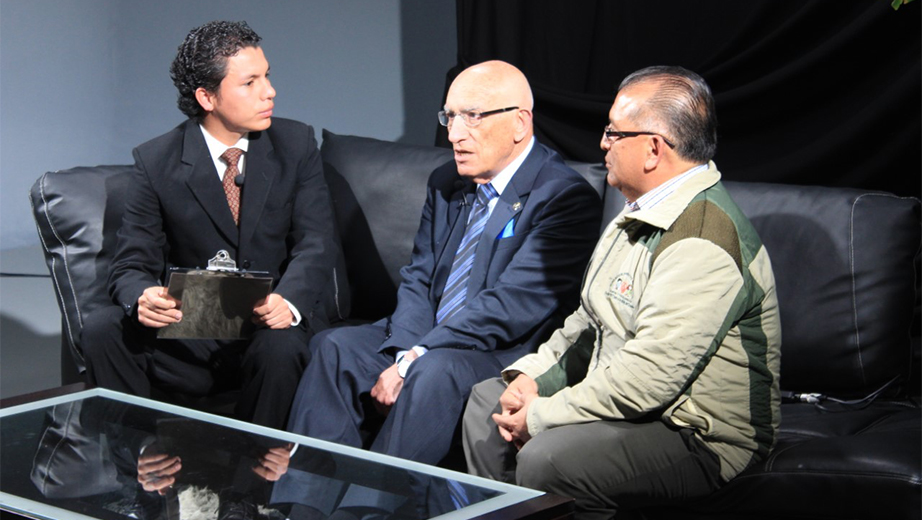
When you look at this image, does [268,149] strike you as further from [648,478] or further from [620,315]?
[648,478]

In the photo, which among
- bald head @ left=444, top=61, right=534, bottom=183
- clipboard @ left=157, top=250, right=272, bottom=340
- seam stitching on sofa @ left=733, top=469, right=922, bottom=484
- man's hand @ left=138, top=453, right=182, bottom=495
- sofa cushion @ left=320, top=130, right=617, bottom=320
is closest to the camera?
man's hand @ left=138, top=453, right=182, bottom=495

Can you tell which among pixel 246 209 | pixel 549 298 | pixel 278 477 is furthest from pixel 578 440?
pixel 246 209

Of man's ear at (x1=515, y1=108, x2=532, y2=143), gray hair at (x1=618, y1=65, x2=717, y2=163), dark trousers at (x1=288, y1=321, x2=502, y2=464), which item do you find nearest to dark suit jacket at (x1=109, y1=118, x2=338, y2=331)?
dark trousers at (x1=288, y1=321, x2=502, y2=464)

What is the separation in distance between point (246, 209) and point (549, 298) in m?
0.95

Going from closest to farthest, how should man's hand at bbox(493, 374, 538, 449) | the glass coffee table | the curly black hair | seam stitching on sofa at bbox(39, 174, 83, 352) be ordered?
the glass coffee table, man's hand at bbox(493, 374, 538, 449), the curly black hair, seam stitching on sofa at bbox(39, 174, 83, 352)

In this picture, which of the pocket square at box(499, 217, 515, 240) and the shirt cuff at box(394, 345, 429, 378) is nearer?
the shirt cuff at box(394, 345, 429, 378)

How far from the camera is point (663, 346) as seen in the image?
210 cm

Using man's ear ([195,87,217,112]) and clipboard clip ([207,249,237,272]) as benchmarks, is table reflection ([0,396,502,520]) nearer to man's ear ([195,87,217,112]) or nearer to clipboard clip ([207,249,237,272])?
clipboard clip ([207,249,237,272])

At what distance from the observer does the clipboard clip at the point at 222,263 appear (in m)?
2.79

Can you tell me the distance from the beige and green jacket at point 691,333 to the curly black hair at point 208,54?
140cm

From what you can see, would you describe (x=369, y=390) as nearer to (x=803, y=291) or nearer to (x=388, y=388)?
(x=388, y=388)

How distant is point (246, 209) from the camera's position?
3.20 metres

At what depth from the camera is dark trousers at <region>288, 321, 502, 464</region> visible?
2.63 meters

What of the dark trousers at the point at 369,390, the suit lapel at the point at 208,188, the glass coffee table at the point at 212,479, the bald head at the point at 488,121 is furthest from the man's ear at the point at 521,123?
the glass coffee table at the point at 212,479
